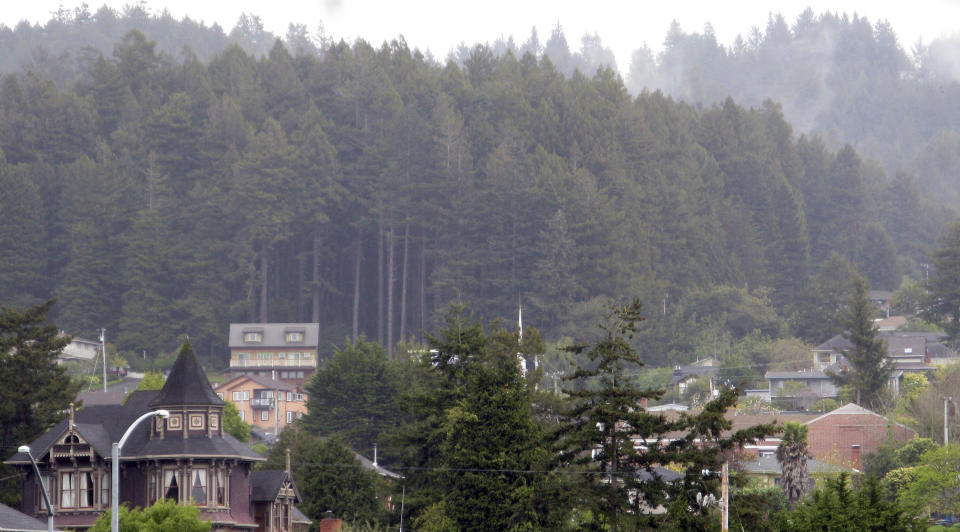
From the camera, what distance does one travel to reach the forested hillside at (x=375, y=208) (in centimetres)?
15825

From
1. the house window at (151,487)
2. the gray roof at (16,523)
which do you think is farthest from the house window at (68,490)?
the gray roof at (16,523)

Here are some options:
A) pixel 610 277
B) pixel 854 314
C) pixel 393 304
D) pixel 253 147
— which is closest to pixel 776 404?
pixel 854 314

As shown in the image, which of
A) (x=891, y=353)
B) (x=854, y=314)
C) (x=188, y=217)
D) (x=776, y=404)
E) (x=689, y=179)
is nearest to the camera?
(x=854, y=314)

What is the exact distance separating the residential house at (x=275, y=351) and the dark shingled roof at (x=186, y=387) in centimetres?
7961

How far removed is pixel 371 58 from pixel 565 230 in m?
41.4

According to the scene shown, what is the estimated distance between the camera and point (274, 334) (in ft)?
495

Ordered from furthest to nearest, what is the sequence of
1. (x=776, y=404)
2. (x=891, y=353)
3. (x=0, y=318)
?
(x=891, y=353)
(x=776, y=404)
(x=0, y=318)

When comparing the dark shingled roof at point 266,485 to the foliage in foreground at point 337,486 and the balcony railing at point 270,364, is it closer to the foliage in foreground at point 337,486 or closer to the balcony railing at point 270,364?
the foliage in foreground at point 337,486

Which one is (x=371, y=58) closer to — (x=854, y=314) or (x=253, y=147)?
(x=253, y=147)

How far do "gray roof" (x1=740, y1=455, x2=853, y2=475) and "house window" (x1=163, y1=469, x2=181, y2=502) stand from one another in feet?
129

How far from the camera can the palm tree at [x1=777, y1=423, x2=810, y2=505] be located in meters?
86.4

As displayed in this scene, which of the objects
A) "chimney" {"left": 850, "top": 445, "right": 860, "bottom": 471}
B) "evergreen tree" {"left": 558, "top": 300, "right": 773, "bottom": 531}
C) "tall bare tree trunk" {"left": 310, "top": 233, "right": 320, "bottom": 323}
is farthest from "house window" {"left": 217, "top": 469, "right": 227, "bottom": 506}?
"tall bare tree trunk" {"left": 310, "top": 233, "right": 320, "bottom": 323}

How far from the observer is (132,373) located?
14525 centimetres

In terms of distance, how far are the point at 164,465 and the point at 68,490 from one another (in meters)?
4.04
